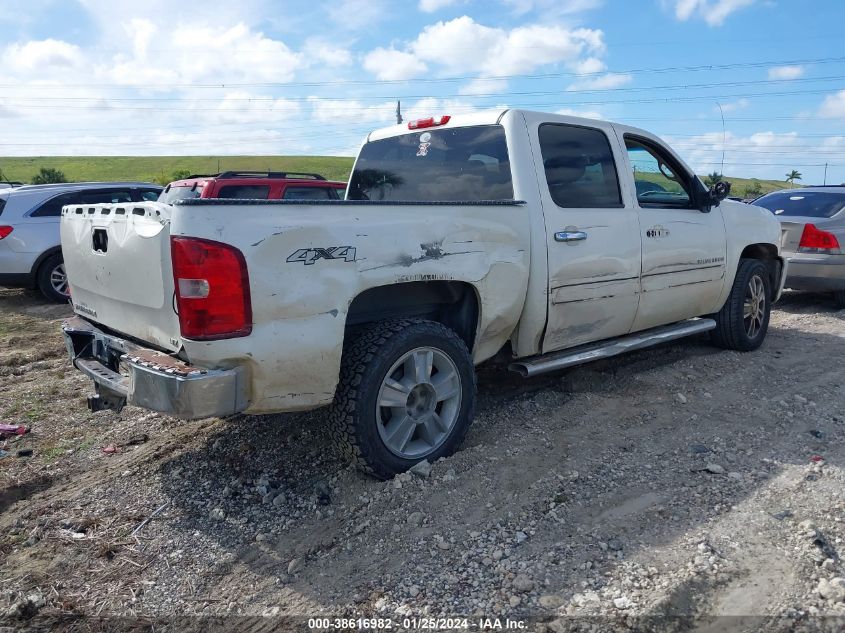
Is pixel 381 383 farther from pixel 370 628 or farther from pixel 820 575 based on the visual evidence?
pixel 820 575

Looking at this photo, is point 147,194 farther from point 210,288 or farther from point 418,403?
point 210,288

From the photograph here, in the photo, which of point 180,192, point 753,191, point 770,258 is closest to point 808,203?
point 770,258

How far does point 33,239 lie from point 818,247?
34.0 ft

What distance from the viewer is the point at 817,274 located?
26.0 ft

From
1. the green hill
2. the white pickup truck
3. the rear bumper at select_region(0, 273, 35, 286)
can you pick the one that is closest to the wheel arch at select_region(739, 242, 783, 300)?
the white pickup truck

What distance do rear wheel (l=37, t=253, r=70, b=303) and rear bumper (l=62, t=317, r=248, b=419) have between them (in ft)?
23.6

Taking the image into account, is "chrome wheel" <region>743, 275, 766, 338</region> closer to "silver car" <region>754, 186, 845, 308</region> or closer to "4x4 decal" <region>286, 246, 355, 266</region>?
"silver car" <region>754, 186, 845, 308</region>

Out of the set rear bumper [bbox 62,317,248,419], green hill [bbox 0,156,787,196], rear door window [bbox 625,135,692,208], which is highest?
green hill [bbox 0,156,787,196]

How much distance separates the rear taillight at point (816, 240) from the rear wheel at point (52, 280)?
9.91m

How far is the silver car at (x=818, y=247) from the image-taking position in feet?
25.9

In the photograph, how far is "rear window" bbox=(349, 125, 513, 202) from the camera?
4.17m

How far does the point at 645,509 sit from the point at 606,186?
231 cm

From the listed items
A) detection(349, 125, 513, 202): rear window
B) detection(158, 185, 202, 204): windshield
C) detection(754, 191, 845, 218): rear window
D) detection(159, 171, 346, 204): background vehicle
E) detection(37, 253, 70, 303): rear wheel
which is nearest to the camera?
detection(349, 125, 513, 202): rear window

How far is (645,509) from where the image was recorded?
3109 millimetres
